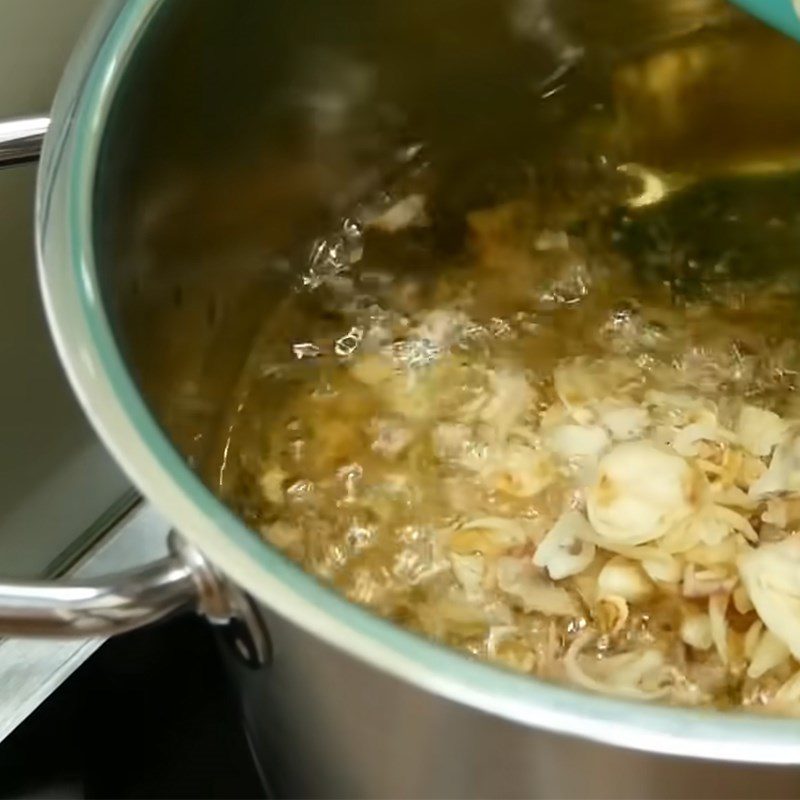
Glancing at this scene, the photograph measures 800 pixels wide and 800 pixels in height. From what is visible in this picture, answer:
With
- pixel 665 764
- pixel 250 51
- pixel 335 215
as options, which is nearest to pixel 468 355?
pixel 335 215

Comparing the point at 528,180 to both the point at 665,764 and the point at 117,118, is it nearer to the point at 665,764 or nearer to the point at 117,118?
the point at 117,118

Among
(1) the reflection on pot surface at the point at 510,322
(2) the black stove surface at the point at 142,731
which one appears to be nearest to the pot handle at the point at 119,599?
(1) the reflection on pot surface at the point at 510,322

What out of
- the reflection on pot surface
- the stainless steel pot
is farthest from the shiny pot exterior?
the reflection on pot surface

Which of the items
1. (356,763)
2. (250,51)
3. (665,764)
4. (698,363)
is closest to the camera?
(665,764)

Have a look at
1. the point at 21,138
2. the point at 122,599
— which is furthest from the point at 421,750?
the point at 21,138

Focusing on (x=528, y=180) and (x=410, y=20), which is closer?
(x=410, y=20)

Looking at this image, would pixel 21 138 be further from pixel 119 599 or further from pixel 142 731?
pixel 142 731
